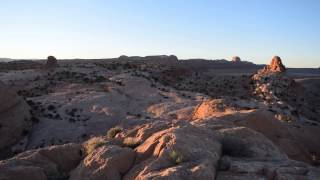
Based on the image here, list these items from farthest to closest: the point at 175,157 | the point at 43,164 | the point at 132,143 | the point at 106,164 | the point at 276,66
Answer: the point at 276,66 < the point at 132,143 < the point at 43,164 < the point at 106,164 < the point at 175,157

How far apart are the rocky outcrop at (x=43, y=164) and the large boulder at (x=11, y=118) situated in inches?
736

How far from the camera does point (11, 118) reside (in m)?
30.7

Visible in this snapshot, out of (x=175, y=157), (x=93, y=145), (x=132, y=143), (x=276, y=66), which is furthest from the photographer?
(x=276, y=66)

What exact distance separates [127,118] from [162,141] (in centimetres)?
2526

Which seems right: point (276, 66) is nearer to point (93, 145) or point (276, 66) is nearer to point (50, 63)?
point (50, 63)

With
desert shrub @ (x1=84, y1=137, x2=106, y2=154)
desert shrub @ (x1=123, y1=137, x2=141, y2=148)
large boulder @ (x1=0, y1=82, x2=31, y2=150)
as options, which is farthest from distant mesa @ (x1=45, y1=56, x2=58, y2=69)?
desert shrub @ (x1=123, y1=137, x2=141, y2=148)

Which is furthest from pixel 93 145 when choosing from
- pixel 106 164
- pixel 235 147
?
pixel 235 147

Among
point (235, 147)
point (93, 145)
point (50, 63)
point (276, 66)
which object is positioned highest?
point (235, 147)

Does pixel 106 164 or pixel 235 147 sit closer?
pixel 106 164

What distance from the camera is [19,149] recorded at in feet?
94.2

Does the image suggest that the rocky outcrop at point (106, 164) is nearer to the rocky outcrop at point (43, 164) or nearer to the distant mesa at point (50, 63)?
the rocky outcrop at point (43, 164)

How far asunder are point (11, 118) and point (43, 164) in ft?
69.3

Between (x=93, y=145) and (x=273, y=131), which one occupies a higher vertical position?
(x=93, y=145)

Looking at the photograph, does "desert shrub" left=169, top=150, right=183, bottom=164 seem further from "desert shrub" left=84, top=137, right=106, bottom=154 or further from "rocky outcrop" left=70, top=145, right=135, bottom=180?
"desert shrub" left=84, top=137, right=106, bottom=154
